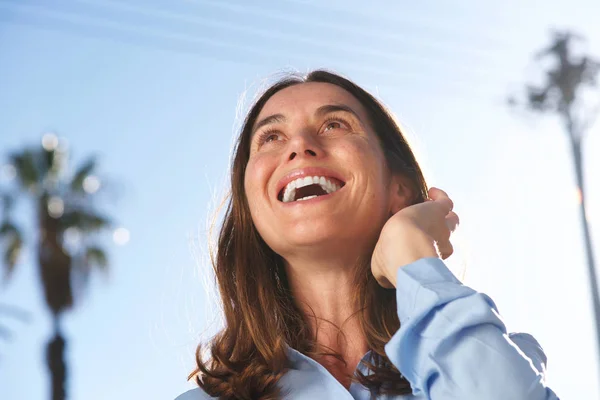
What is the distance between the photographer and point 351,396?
2.28 metres

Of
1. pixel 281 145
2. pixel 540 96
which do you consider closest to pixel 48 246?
pixel 540 96

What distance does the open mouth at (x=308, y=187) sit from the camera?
255 centimetres

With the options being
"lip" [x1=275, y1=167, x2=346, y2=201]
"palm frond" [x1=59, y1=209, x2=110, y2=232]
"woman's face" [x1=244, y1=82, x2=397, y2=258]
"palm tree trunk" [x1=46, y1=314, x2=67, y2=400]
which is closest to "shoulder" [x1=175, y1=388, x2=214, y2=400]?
"woman's face" [x1=244, y1=82, x2=397, y2=258]

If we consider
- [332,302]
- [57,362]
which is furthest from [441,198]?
[57,362]

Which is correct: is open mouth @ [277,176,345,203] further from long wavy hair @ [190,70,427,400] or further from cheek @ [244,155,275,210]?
long wavy hair @ [190,70,427,400]

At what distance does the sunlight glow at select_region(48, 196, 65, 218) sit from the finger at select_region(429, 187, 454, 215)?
15314 millimetres

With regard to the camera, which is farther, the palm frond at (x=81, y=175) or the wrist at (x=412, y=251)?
the palm frond at (x=81, y=175)

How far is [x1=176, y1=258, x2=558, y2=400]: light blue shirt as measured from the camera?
72.4 inches

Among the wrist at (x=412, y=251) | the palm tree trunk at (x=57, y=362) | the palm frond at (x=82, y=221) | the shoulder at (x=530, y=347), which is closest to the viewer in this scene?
the wrist at (x=412, y=251)

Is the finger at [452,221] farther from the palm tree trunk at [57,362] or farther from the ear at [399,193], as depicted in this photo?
the palm tree trunk at [57,362]

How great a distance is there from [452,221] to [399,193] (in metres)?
0.29

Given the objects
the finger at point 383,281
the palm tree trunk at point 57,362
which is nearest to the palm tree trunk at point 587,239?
the finger at point 383,281

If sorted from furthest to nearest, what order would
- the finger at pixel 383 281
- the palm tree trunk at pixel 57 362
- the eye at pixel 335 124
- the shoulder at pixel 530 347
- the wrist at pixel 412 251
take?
the palm tree trunk at pixel 57 362 < the eye at pixel 335 124 < the shoulder at pixel 530 347 < the finger at pixel 383 281 < the wrist at pixel 412 251

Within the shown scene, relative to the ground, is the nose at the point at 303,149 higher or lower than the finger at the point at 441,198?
higher
